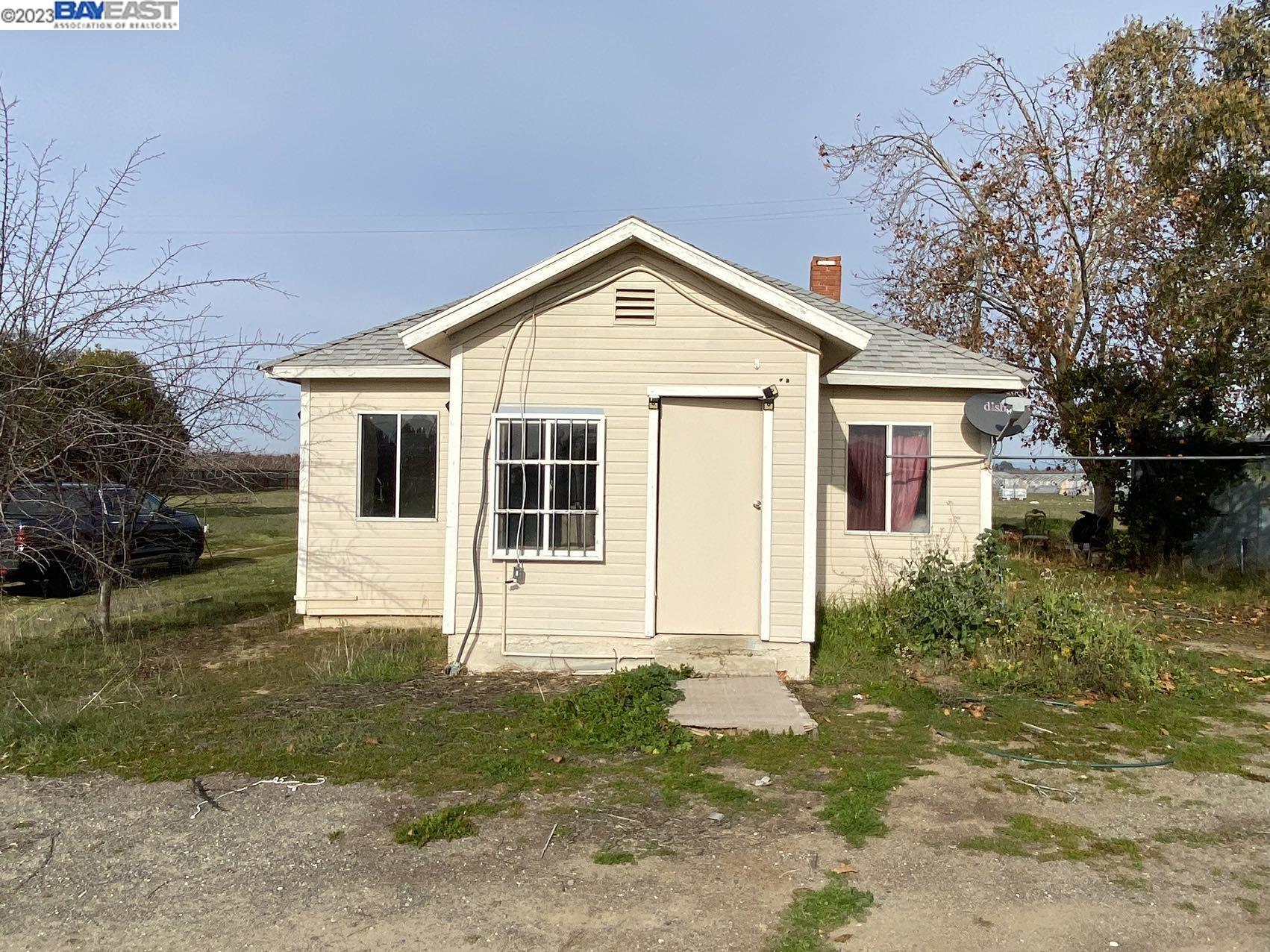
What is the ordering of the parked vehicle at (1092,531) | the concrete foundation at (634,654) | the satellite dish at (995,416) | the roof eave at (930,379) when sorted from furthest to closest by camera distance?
the parked vehicle at (1092,531) < the roof eave at (930,379) < the satellite dish at (995,416) < the concrete foundation at (634,654)

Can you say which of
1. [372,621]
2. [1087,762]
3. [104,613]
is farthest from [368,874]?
[104,613]

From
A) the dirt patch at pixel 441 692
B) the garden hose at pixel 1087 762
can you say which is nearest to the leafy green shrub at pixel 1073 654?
the garden hose at pixel 1087 762

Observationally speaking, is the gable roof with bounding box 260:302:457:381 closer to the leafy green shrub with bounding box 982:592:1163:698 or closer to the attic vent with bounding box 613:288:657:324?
the attic vent with bounding box 613:288:657:324

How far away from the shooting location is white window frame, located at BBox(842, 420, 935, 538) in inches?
389

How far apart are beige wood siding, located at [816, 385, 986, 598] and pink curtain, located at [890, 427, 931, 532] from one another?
98mm

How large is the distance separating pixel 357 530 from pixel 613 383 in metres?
3.92

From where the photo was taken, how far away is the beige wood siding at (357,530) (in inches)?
396

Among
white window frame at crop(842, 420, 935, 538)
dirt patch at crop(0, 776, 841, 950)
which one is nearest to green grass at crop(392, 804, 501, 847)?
dirt patch at crop(0, 776, 841, 950)

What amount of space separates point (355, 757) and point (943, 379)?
714cm

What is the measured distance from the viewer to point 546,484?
7883mm

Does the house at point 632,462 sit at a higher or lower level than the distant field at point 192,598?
higher

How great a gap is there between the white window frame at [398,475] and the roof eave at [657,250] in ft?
8.11

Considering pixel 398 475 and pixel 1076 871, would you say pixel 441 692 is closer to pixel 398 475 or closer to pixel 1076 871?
pixel 398 475

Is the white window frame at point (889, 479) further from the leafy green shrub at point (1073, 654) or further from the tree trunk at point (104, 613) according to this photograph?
the tree trunk at point (104, 613)
